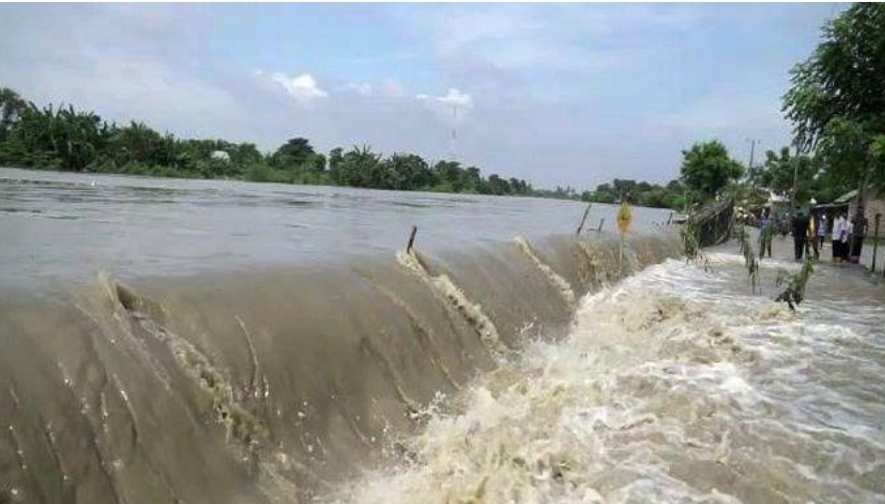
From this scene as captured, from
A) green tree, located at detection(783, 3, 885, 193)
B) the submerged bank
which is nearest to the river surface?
the submerged bank

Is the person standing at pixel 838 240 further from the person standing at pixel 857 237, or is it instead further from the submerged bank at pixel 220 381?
the submerged bank at pixel 220 381

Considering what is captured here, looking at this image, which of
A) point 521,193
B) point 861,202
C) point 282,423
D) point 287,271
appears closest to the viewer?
point 282,423

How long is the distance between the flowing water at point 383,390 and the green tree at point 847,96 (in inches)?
307

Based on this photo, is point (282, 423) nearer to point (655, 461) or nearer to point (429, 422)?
point (429, 422)

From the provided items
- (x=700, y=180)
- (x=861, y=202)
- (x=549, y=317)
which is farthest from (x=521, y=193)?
(x=549, y=317)

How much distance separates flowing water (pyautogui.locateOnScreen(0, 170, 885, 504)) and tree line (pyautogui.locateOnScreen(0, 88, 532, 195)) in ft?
156

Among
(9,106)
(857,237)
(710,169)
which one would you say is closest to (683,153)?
(710,169)

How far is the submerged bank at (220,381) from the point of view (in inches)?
147

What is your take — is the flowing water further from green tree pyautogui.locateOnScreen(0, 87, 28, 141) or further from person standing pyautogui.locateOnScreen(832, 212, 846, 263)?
green tree pyautogui.locateOnScreen(0, 87, 28, 141)

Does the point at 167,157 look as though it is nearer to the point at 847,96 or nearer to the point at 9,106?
the point at 9,106

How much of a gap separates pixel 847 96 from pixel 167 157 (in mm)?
51776

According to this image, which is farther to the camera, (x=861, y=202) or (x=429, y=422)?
(x=861, y=202)

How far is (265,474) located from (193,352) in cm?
91

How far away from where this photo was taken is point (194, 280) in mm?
6023
